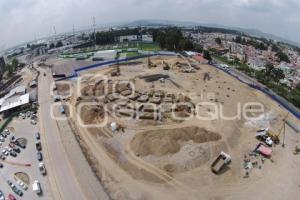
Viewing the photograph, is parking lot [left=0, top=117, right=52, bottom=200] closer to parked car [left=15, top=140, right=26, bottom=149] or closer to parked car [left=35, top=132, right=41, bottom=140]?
parked car [left=15, top=140, right=26, bottom=149]

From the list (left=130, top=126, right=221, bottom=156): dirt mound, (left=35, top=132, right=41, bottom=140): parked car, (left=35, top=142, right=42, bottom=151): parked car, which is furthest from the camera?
(left=35, top=132, right=41, bottom=140): parked car

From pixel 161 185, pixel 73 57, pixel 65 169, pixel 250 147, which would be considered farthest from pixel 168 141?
pixel 73 57

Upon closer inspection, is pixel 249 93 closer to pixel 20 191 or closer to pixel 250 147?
pixel 250 147

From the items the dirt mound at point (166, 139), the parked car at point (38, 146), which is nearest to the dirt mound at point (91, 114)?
the parked car at point (38, 146)

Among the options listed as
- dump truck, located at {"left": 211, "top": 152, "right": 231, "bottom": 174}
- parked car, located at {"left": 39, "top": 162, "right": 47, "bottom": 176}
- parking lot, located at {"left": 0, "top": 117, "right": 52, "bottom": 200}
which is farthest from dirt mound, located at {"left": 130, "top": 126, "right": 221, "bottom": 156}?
parking lot, located at {"left": 0, "top": 117, "right": 52, "bottom": 200}

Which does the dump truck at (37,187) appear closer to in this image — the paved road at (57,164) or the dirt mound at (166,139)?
the paved road at (57,164)

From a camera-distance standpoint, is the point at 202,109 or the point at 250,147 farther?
the point at 202,109
